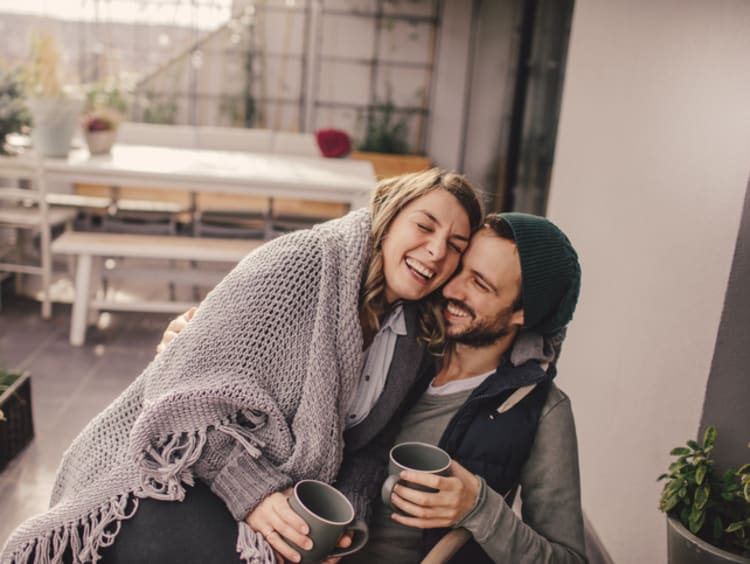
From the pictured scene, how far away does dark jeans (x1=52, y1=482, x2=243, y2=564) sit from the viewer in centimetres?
121

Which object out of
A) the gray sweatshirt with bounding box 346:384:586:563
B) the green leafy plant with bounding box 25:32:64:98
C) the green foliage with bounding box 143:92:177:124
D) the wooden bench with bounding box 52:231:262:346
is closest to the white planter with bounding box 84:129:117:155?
the green leafy plant with bounding box 25:32:64:98

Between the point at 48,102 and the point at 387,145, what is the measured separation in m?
3.70

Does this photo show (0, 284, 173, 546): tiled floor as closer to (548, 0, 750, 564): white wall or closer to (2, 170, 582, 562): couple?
(2, 170, 582, 562): couple

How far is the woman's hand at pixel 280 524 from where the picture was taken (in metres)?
1.10

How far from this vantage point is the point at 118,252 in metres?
3.75

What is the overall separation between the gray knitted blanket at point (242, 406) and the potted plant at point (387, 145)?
559 centimetres

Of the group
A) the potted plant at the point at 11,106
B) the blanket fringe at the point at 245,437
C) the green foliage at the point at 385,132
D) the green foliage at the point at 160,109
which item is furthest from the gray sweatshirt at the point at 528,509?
the green foliage at the point at 160,109

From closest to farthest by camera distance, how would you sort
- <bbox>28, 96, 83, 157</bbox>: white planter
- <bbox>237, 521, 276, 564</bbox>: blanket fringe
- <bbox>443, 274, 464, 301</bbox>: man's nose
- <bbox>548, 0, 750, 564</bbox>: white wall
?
1. <bbox>237, 521, 276, 564</bbox>: blanket fringe
2. <bbox>443, 274, 464, 301</bbox>: man's nose
3. <bbox>548, 0, 750, 564</bbox>: white wall
4. <bbox>28, 96, 83, 157</bbox>: white planter

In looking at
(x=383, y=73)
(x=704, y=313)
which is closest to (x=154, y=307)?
(x=704, y=313)

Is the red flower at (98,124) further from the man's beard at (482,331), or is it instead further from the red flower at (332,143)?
the man's beard at (482,331)

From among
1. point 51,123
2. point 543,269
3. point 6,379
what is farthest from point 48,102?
point 543,269

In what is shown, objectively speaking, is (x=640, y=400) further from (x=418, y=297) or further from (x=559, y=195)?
(x=559, y=195)

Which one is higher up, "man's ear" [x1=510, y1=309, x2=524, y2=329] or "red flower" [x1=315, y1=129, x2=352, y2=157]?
"red flower" [x1=315, y1=129, x2=352, y2=157]

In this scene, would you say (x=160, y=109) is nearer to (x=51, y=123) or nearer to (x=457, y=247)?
(x=51, y=123)
